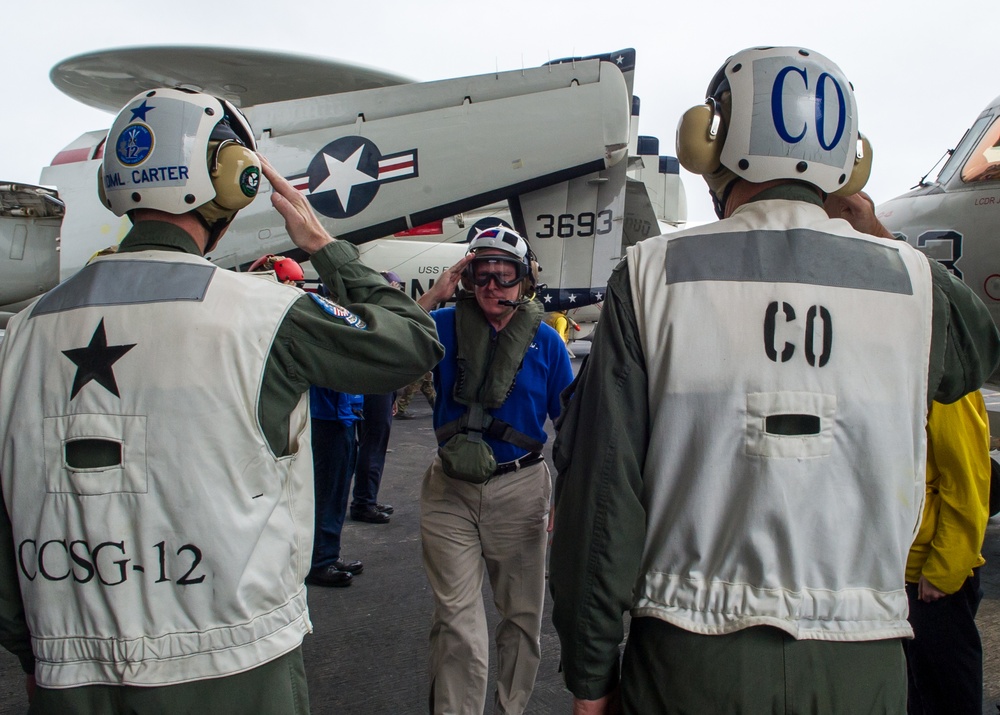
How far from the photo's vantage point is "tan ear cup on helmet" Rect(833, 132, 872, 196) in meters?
1.66

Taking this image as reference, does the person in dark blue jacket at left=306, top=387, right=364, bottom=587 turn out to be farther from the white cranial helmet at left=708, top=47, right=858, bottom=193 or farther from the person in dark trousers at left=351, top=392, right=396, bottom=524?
the white cranial helmet at left=708, top=47, right=858, bottom=193

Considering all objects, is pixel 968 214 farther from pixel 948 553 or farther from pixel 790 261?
pixel 790 261

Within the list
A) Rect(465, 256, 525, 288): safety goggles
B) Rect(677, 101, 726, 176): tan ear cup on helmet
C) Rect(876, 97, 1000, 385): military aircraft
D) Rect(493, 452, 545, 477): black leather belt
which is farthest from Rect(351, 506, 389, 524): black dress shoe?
Rect(677, 101, 726, 176): tan ear cup on helmet

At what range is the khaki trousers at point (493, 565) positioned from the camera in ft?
8.68

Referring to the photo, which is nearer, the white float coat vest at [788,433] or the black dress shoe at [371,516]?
the white float coat vest at [788,433]

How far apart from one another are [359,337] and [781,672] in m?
1.00

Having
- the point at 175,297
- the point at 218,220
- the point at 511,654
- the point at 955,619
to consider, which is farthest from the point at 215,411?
the point at 955,619

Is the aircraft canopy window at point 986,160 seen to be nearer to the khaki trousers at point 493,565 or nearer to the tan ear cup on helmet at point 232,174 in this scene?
the khaki trousers at point 493,565

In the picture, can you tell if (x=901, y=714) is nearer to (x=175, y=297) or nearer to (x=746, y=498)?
(x=746, y=498)

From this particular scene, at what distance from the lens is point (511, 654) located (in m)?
2.72

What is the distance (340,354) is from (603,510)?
602 mm

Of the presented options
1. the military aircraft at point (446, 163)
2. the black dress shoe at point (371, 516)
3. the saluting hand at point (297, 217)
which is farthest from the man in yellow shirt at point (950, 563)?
the military aircraft at point (446, 163)

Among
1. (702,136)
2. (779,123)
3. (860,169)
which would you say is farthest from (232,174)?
(860,169)

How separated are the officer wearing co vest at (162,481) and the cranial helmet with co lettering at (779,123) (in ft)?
2.60
